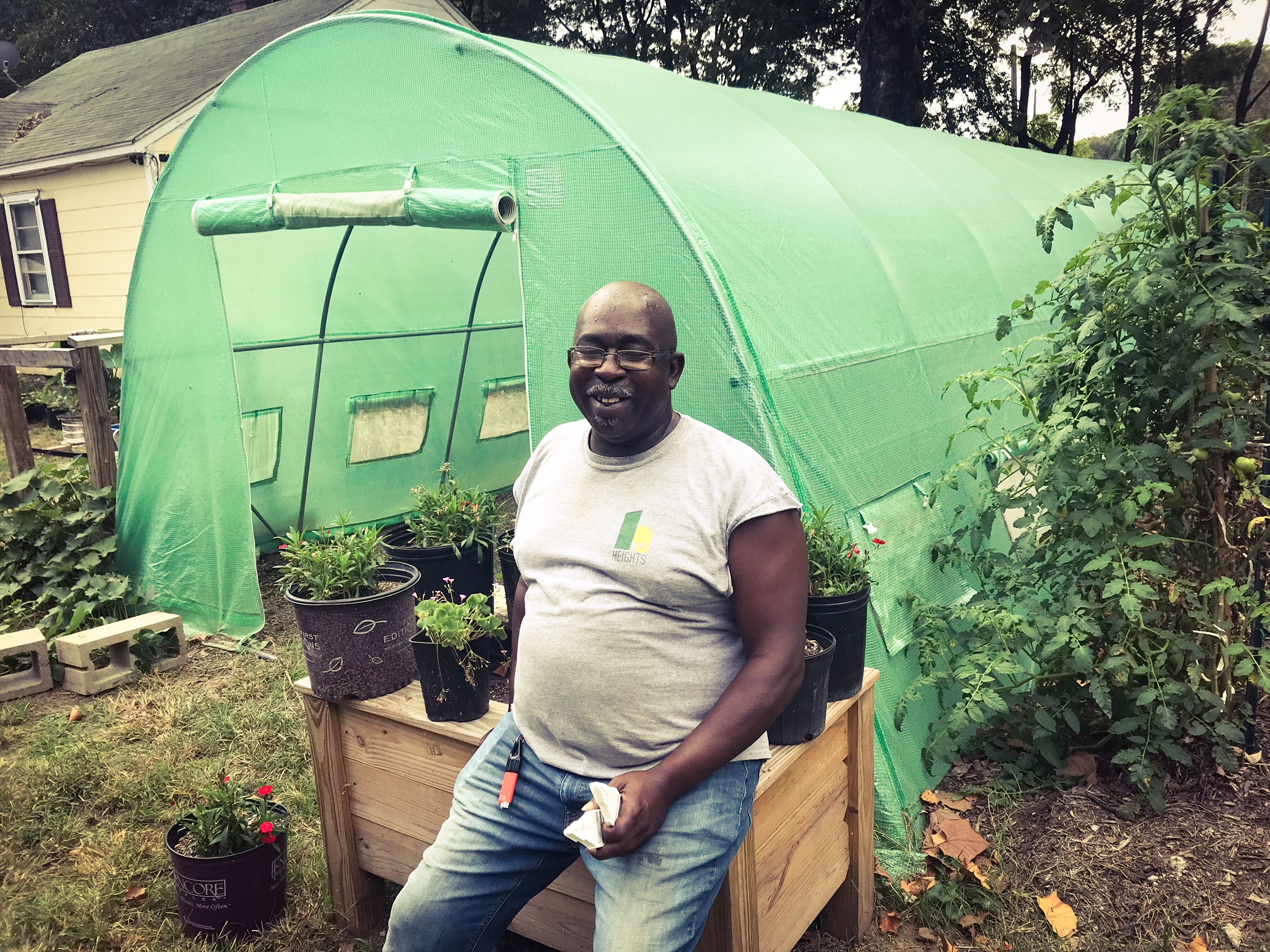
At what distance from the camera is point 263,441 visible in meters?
6.19

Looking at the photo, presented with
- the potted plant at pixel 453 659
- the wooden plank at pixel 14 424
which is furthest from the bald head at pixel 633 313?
the wooden plank at pixel 14 424

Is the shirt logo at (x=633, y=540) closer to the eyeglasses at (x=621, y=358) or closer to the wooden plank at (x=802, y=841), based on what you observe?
the eyeglasses at (x=621, y=358)

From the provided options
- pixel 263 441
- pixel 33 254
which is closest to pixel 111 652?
pixel 263 441

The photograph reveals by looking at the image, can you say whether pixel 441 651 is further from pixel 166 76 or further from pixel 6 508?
pixel 166 76

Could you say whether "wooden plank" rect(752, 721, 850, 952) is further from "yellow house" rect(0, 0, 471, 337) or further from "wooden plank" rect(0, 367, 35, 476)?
"yellow house" rect(0, 0, 471, 337)

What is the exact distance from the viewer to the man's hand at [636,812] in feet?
5.81

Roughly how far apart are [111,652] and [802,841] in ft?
12.9

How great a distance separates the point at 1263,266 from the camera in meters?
3.08

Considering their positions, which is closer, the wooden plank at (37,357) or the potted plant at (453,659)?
the potted plant at (453,659)

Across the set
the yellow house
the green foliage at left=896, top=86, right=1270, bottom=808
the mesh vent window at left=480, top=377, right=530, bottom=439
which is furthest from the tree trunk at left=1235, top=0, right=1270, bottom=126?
the green foliage at left=896, top=86, right=1270, bottom=808

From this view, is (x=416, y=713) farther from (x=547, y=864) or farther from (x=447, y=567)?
(x=447, y=567)

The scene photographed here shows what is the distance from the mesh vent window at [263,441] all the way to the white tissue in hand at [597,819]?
490 cm

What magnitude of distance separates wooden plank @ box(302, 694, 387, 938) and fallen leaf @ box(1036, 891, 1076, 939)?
1.96 m

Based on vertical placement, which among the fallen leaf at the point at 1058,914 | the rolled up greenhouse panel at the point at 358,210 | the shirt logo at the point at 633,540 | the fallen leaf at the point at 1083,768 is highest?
the rolled up greenhouse panel at the point at 358,210
